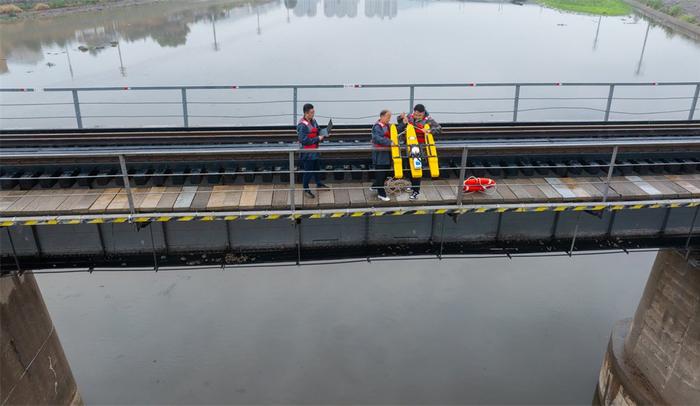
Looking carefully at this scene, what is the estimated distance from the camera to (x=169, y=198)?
29.5 ft

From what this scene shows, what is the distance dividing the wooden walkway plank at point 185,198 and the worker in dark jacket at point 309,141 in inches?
70.7

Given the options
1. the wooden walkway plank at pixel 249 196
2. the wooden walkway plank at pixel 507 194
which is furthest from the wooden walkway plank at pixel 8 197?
the wooden walkway plank at pixel 507 194

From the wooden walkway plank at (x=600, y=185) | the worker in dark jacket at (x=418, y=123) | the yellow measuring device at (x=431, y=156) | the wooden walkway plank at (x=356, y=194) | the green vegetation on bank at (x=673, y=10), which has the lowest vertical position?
the green vegetation on bank at (x=673, y=10)

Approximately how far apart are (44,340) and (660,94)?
29.8m

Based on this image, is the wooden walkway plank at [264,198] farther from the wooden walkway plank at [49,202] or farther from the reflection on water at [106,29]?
the reflection on water at [106,29]

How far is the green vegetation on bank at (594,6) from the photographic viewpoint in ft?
253

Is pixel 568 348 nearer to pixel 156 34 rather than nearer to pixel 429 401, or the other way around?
pixel 429 401

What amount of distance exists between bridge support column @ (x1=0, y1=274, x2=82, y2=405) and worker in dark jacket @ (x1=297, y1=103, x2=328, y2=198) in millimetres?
5719

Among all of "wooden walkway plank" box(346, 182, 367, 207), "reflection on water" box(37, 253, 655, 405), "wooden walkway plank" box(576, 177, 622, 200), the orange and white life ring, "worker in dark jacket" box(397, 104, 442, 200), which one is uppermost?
"worker in dark jacket" box(397, 104, 442, 200)

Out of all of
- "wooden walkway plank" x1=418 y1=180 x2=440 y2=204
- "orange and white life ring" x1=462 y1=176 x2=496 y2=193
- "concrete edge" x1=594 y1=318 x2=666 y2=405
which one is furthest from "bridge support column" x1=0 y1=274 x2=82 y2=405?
"concrete edge" x1=594 y1=318 x2=666 y2=405

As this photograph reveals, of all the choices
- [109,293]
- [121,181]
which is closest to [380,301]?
[109,293]

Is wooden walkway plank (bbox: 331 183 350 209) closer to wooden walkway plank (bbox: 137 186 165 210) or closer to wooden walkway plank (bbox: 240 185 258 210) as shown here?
wooden walkway plank (bbox: 240 185 258 210)

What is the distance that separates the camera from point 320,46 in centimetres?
4538

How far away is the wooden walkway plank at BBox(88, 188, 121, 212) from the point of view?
8.53 metres
